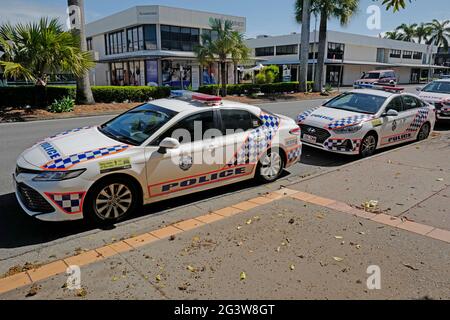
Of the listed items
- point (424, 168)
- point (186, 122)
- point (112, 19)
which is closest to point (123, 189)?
point (186, 122)

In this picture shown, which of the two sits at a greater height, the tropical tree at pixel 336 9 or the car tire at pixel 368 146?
the tropical tree at pixel 336 9

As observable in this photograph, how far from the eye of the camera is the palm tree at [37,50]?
14.5m

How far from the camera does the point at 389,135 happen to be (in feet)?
29.5

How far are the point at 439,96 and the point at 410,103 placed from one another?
188 inches

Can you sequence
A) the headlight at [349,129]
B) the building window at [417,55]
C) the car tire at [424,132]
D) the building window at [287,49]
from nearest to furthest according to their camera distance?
the headlight at [349,129], the car tire at [424,132], the building window at [287,49], the building window at [417,55]

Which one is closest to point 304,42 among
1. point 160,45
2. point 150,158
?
point 160,45

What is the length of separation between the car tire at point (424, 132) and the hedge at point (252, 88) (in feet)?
53.9

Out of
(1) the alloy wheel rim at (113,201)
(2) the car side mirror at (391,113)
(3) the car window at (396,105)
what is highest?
(3) the car window at (396,105)

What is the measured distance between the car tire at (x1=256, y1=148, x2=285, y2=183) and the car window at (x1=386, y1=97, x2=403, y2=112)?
13.0 feet

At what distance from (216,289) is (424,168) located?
576cm

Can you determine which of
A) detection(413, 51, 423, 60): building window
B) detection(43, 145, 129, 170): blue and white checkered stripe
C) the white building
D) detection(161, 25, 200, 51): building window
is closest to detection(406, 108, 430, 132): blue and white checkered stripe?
detection(43, 145, 129, 170): blue and white checkered stripe

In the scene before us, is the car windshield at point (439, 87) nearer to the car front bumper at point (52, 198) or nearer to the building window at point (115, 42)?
the car front bumper at point (52, 198)

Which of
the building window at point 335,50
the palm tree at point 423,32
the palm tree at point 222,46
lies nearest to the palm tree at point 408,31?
the palm tree at point 423,32

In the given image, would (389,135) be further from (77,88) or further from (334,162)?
(77,88)
